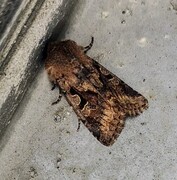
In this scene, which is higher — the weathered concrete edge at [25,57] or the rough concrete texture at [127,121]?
the weathered concrete edge at [25,57]

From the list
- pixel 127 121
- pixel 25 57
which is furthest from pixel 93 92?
pixel 25 57

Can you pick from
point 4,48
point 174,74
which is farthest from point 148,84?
point 4,48

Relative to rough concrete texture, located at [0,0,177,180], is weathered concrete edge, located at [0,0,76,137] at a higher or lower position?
higher

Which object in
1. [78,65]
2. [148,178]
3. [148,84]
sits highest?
[78,65]

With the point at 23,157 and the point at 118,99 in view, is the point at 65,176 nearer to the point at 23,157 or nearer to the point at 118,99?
the point at 23,157

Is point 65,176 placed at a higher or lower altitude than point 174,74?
lower
